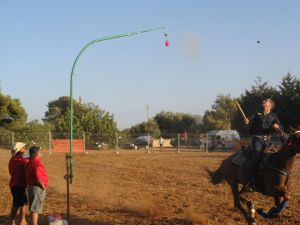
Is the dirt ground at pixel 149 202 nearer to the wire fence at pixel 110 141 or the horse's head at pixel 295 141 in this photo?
the horse's head at pixel 295 141

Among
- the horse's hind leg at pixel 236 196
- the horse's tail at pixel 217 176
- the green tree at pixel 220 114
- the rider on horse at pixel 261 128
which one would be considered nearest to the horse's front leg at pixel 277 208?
the rider on horse at pixel 261 128

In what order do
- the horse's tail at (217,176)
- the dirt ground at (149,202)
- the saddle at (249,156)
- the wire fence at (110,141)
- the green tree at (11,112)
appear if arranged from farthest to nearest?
the green tree at (11,112)
the wire fence at (110,141)
the horse's tail at (217,176)
the dirt ground at (149,202)
the saddle at (249,156)

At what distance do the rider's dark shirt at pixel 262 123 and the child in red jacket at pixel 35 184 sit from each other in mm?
4725

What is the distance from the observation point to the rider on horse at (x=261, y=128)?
10703mm

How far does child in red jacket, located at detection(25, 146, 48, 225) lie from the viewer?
9656 millimetres

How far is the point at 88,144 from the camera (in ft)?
158

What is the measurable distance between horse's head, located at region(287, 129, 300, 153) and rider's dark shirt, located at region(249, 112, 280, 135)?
0.97m

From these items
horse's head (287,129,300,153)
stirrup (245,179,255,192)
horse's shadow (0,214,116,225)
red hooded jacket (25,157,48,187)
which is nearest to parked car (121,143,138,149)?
horse's shadow (0,214,116,225)

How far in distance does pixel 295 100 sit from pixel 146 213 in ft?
172

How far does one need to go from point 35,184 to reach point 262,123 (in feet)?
16.5

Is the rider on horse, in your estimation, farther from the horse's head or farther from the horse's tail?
the horse's tail

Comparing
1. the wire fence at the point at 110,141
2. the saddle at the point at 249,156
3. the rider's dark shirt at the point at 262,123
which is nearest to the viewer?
the saddle at the point at 249,156

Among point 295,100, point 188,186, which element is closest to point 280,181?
point 188,186

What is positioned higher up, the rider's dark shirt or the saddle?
the rider's dark shirt
